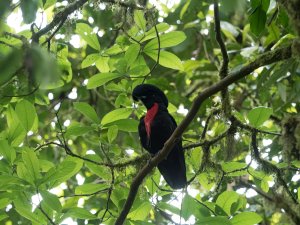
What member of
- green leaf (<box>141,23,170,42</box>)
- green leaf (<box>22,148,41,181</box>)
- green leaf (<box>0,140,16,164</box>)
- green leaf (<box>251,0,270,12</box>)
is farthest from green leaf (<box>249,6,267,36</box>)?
green leaf (<box>0,140,16,164</box>)

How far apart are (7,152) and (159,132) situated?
1133mm

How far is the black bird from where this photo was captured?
3.32 m

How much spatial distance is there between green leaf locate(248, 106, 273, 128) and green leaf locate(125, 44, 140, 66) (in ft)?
2.32

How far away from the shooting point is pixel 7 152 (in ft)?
8.33

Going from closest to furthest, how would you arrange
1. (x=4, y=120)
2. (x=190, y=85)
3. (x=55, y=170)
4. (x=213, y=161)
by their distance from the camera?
(x=55, y=170) < (x=213, y=161) < (x=4, y=120) < (x=190, y=85)

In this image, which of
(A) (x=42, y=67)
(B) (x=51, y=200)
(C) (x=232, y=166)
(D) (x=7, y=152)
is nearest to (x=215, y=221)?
(C) (x=232, y=166)

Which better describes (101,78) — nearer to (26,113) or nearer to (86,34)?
(86,34)

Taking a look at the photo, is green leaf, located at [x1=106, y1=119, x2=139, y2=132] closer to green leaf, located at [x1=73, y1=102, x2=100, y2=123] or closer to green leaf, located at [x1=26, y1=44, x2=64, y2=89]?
green leaf, located at [x1=73, y1=102, x2=100, y2=123]

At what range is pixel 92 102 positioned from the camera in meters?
4.83

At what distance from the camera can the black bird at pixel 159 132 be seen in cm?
332

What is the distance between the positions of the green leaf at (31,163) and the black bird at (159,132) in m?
1.04

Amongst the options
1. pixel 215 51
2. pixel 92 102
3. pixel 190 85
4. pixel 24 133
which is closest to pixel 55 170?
pixel 24 133

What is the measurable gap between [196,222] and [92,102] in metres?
2.58

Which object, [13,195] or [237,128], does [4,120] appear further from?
[237,128]
